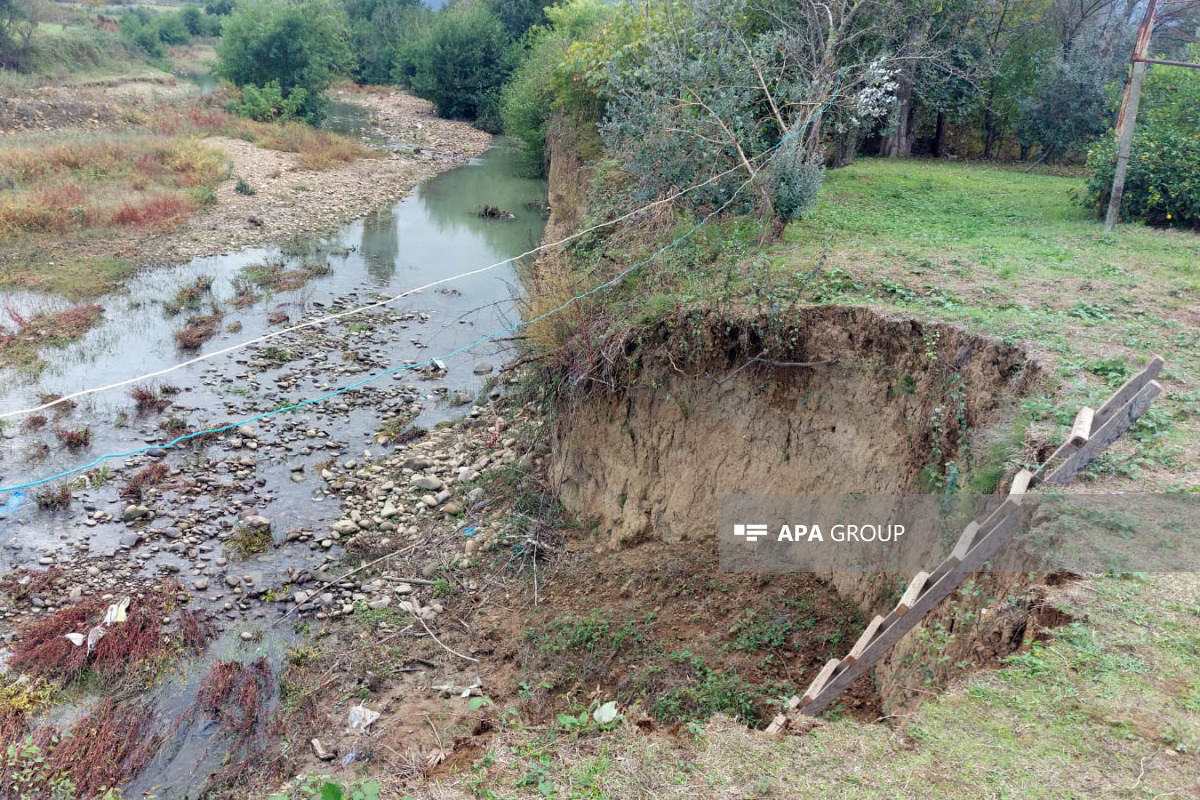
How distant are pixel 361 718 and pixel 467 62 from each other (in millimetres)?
39688

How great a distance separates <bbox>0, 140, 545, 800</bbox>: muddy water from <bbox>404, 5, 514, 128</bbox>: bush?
23865 mm

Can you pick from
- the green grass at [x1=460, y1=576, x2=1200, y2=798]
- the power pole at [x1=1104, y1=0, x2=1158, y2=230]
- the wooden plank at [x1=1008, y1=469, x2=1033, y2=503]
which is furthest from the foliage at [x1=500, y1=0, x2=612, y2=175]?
the green grass at [x1=460, y1=576, x2=1200, y2=798]

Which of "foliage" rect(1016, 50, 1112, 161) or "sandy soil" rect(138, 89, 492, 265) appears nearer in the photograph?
"foliage" rect(1016, 50, 1112, 161)

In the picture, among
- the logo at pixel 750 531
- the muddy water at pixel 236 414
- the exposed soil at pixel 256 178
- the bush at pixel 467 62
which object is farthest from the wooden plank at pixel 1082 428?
the bush at pixel 467 62

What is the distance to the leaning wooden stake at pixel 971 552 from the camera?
410cm

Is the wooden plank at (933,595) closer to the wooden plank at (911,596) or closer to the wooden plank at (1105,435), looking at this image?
the wooden plank at (911,596)

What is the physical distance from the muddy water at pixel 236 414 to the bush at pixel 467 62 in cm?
2386

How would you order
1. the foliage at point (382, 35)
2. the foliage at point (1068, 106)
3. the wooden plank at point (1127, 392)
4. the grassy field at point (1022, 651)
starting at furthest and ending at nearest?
the foliage at point (382, 35), the foliage at point (1068, 106), the wooden plank at point (1127, 392), the grassy field at point (1022, 651)

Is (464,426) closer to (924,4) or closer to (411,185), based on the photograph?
(924,4)

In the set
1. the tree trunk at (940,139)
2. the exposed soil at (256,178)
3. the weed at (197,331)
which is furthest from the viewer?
the tree trunk at (940,139)

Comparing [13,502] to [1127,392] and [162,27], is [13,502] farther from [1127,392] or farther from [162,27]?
[162,27]

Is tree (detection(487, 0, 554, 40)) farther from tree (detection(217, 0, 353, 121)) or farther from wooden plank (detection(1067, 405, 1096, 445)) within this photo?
wooden plank (detection(1067, 405, 1096, 445))

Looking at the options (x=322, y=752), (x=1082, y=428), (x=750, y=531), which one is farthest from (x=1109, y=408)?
(x=322, y=752)

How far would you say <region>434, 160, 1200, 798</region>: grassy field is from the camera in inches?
129
